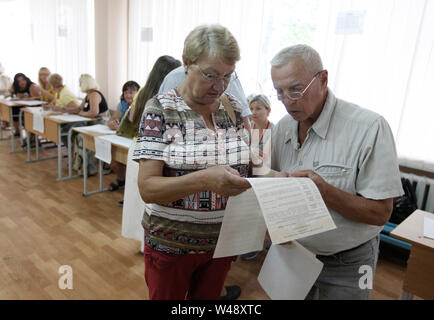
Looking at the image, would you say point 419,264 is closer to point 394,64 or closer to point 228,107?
point 228,107

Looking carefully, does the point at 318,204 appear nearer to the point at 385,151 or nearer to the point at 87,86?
the point at 385,151

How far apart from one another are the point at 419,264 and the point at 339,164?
0.90 meters

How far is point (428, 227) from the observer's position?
1643 millimetres

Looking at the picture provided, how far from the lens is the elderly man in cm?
96

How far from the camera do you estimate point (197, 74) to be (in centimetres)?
93

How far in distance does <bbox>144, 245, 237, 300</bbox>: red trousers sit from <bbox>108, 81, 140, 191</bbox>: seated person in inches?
116

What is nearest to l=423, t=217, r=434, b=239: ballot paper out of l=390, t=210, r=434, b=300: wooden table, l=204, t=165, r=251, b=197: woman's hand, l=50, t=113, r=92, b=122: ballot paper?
l=390, t=210, r=434, b=300: wooden table

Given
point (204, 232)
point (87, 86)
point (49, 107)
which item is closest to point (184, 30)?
point (87, 86)

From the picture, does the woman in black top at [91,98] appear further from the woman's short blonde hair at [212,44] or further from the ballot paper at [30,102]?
the woman's short blonde hair at [212,44]

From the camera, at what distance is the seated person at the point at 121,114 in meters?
3.95

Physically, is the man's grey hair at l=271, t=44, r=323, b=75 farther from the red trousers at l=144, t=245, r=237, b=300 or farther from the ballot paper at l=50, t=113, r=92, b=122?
the ballot paper at l=50, t=113, r=92, b=122

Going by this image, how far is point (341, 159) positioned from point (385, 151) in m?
0.12

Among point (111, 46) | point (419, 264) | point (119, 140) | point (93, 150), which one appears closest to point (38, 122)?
point (93, 150)

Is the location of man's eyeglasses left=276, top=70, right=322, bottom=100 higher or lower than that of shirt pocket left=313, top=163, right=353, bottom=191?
→ higher
